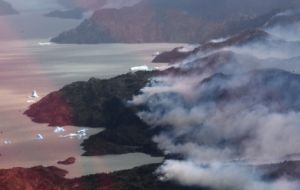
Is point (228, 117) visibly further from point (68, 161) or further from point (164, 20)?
point (164, 20)

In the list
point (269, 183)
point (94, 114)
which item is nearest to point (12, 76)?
point (94, 114)

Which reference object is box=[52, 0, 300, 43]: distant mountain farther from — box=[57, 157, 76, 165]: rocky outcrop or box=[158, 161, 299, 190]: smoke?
box=[158, 161, 299, 190]: smoke

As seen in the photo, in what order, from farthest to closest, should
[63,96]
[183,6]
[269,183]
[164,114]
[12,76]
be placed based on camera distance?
[183,6]
[12,76]
[63,96]
[164,114]
[269,183]

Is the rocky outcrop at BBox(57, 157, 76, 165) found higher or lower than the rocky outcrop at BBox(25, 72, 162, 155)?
lower

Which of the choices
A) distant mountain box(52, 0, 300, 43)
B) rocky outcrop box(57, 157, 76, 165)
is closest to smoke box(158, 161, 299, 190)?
rocky outcrop box(57, 157, 76, 165)

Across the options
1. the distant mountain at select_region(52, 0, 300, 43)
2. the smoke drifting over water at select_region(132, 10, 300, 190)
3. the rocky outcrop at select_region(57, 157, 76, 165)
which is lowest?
the rocky outcrop at select_region(57, 157, 76, 165)

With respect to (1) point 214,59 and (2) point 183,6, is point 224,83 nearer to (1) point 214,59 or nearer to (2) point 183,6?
(1) point 214,59

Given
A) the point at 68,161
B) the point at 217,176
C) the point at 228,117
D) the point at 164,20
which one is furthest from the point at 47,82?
the point at 164,20
